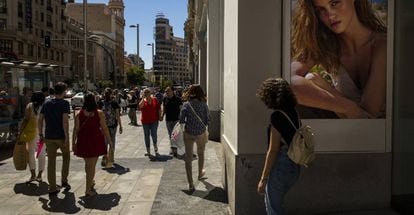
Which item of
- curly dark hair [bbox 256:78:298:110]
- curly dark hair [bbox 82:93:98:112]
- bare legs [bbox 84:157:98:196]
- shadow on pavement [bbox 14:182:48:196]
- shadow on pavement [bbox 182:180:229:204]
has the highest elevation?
curly dark hair [bbox 256:78:298:110]

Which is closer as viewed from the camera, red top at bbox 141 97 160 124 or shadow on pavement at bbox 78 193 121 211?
shadow on pavement at bbox 78 193 121 211

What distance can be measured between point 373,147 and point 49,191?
198 inches

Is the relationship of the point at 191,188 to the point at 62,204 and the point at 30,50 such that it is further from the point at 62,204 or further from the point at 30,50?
the point at 30,50

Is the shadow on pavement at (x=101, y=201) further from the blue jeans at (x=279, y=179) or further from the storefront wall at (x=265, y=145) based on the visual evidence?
the blue jeans at (x=279, y=179)

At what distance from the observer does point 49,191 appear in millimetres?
7910

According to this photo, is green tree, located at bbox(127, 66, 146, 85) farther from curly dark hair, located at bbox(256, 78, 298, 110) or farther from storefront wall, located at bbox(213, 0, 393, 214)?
curly dark hair, located at bbox(256, 78, 298, 110)

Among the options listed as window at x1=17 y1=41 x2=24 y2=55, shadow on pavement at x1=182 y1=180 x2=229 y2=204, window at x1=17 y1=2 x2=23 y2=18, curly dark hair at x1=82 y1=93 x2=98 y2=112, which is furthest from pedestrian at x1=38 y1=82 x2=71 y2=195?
window at x1=17 y1=2 x2=23 y2=18

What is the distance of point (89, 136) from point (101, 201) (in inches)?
41.3

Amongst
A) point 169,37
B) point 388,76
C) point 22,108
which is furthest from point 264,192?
point 169,37

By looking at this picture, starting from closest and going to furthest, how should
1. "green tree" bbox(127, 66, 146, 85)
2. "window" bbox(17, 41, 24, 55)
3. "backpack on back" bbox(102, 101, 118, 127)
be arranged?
"backpack on back" bbox(102, 101, 118, 127), "window" bbox(17, 41, 24, 55), "green tree" bbox(127, 66, 146, 85)

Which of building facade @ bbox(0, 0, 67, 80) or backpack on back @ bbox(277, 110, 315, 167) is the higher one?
building facade @ bbox(0, 0, 67, 80)

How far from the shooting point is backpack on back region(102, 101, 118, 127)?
433 inches

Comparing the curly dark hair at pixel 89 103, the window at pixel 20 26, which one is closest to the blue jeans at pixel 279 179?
the curly dark hair at pixel 89 103

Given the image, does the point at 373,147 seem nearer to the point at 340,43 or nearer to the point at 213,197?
the point at 340,43
